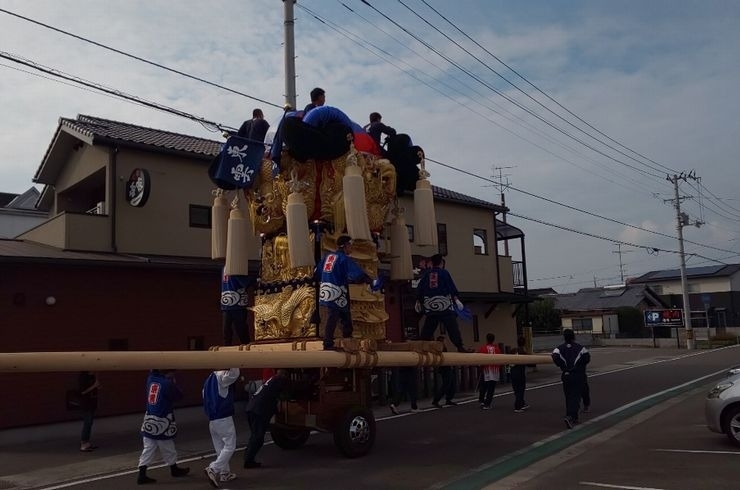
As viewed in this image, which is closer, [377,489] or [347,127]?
[377,489]

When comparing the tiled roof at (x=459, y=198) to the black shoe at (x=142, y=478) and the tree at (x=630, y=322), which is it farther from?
the tree at (x=630, y=322)

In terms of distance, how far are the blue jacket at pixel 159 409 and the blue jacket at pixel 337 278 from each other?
239 cm

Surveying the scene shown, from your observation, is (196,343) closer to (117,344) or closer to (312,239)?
(117,344)

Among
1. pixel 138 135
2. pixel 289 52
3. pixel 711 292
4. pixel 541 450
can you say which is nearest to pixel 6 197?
pixel 138 135

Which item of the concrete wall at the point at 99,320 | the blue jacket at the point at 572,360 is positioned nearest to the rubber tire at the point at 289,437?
the blue jacket at the point at 572,360

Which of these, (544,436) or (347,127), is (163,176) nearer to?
(347,127)

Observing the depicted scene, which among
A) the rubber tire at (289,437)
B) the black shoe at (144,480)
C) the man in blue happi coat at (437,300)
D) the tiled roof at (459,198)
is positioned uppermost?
the tiled roof at (459,198)

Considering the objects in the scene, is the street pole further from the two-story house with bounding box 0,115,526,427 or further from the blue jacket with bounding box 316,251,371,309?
the blue jacket with bounding box 316,251,371,309

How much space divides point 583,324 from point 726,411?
5026 cm

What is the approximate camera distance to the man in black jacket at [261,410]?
927cm

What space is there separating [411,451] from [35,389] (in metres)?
8.03

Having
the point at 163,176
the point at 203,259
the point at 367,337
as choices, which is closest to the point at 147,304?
the point at 203,259

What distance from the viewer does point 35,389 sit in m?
13.4

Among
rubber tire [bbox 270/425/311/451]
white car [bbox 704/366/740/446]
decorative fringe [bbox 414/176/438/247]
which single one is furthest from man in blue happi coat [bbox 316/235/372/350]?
white car [bbox 704/366/740/446]
